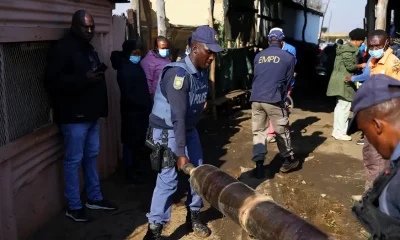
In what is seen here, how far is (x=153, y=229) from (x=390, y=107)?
260 centimetres

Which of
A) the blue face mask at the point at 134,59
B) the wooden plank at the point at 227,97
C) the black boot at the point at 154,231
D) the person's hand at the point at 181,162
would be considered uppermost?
the blue face mask at the point at 134,59

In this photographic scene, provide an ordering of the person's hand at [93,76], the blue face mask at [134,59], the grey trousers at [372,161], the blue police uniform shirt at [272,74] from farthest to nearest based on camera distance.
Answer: the blue police uniform shirt at [272,74]
the blue face mask at [134,59]
the person's hand at [93,76]
the grey trousers at [372,161]

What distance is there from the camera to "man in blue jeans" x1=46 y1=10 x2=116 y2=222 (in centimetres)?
400

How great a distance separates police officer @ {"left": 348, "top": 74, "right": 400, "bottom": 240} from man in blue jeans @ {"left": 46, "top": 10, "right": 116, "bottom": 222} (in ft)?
9.52

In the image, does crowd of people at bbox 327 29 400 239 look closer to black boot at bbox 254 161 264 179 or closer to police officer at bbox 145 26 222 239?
police officer at bbox 145 26 222 239

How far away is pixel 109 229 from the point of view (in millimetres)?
4258

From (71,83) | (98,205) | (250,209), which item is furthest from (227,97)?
(250,209)

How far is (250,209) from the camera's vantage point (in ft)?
8.49

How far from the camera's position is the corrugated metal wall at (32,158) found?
3.47 m

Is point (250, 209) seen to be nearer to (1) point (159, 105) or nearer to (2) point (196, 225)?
(1) point (159, 105)

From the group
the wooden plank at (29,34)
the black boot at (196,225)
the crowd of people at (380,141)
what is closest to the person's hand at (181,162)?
Answer: the black boot at (196,225)

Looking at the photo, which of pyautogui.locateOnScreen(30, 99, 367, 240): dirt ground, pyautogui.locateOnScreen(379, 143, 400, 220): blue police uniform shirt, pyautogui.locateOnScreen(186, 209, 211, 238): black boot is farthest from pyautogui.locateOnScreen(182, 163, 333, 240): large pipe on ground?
pyautogui.locateOnScreen(30, 99, 367, 240): dirt ground

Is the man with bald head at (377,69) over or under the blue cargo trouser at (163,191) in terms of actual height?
over

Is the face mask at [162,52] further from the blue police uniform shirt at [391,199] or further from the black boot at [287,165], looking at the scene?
the blue police uniform shirt at [391,199]
